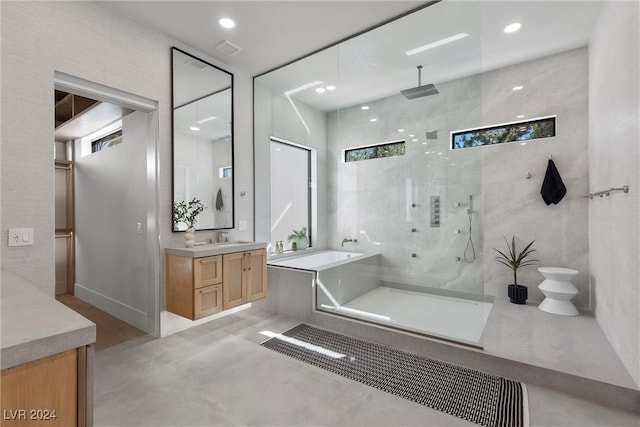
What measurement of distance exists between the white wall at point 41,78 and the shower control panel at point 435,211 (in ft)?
9.76

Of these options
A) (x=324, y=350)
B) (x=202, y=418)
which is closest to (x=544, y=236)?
(x=324, y=350)

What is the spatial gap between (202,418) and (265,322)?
5.14 ft

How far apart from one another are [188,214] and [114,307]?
5.03 feet

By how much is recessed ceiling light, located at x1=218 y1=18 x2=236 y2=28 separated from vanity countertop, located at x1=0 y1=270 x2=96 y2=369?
2756 mm

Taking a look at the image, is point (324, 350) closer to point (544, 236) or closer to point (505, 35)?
point (544, 236)

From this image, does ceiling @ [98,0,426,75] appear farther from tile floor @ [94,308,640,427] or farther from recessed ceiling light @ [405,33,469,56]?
tile floor @ [94,308,640,427]

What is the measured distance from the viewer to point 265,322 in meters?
3.35

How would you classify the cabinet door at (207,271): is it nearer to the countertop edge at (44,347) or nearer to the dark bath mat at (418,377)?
the dark bath mat at (418,377)

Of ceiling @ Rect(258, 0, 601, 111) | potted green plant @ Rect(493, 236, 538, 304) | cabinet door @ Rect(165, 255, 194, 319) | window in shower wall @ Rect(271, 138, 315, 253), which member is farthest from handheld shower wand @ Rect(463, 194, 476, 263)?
cabinet door @ Rect(165, 255, 194, 319)

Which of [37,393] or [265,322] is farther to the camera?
[265,322]

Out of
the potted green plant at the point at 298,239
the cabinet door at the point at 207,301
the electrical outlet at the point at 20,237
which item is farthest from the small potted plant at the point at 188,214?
the potted green plant at the point at 298,239

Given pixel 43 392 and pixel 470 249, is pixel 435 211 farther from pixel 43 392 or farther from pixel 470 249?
pixel 43 392

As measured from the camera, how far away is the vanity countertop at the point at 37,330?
0.70m

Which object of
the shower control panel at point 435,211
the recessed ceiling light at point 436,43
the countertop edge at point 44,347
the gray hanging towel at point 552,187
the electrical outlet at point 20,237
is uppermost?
the recessed ceiling light at point 436,43
